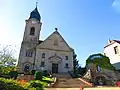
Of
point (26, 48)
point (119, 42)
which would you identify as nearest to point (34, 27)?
point (26, 48)

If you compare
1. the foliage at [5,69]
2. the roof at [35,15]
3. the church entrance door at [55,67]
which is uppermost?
A: the roof at [35,15]

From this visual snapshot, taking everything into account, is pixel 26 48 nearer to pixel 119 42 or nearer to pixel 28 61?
pixel 28 61

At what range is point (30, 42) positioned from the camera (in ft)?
125

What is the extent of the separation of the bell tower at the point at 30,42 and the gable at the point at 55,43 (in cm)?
256

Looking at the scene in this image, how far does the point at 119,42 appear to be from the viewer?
3931 centimetres

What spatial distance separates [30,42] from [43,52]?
4447 mm

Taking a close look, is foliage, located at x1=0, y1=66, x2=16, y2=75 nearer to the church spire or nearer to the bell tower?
the bell tower

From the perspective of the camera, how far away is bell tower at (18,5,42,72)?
3512cm

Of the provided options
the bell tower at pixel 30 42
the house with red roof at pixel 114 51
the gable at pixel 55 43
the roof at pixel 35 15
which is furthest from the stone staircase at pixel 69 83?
the roof at pixel 35 15

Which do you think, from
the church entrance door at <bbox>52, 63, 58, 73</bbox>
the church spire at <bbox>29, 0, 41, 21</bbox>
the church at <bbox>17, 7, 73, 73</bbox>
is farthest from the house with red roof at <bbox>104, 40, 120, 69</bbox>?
the church spire at <bbox>29, 0, 41, 21</bbox>

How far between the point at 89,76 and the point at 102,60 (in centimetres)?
756

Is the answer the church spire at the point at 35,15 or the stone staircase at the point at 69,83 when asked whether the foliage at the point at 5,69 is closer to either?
the stone staircase at the point at 69,83

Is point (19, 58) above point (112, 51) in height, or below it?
below

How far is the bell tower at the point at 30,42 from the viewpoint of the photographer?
3512 cm
